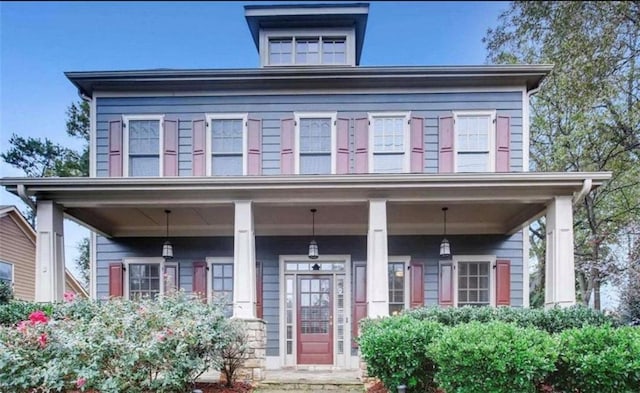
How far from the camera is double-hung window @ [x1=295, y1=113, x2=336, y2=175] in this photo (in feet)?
28.5

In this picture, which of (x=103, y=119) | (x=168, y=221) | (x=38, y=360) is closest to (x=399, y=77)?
(x=168, y=221)

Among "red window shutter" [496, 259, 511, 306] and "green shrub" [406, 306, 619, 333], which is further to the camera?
"red window shutter" [496, 259, 511, 306]

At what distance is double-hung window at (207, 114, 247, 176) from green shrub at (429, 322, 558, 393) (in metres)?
5.46

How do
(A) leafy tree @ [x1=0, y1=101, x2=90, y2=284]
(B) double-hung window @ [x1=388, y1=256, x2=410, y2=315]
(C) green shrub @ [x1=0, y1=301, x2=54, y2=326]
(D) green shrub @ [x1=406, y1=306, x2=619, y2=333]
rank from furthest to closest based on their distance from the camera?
(A) leafy tree @ [x1=0, y1=101, x2=90, y2=284], (B) double-hung window @ [x1=388, y1=256, x2=410, y2=315], (C) green shrub @ [x1=0, y1=301, x2=54, y2=326], (D) green shrub @ [x1=406, y1=306, x2=619, y2=333]

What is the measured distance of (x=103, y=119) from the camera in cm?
888

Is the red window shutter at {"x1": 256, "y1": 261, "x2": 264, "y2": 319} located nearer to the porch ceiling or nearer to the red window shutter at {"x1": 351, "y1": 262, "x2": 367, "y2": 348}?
Answer: the porch ceiling

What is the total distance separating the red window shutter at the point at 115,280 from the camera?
870cm

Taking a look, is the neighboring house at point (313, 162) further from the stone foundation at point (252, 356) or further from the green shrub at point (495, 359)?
the green shrub at point (495, 359)

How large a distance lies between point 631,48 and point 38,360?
13076 mm

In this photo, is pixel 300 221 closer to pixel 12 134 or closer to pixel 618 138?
pixel 618 138

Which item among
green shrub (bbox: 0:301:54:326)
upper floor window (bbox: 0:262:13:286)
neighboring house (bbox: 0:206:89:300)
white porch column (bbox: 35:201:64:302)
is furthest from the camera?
neighboring house (bbox: 0:206:89:300)

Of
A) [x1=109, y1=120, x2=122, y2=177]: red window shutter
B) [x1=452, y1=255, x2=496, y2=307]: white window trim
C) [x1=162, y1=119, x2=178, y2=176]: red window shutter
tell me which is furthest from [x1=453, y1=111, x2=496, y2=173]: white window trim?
[x1=109, y1=120, x2=122, y2=177]: red window shutter

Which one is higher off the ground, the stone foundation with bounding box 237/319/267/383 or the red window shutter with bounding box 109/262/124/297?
the red window shutter with bounding box 109/262/124/297

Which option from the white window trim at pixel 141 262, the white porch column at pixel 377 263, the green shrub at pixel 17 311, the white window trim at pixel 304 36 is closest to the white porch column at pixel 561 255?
the white porch column at pixel 377 263
